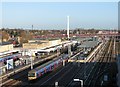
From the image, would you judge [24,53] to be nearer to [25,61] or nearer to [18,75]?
[25,61]

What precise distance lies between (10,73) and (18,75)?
87 centimetres

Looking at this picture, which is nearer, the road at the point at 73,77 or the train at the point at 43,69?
the road at the point at 73,77

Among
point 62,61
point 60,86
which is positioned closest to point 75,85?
point 60,86

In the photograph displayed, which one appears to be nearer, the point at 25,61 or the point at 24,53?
the point at 25,61

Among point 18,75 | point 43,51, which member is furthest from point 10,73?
point 43,51

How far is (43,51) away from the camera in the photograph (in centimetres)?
3061

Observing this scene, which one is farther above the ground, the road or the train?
the train

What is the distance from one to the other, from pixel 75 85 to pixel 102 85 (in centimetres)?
153

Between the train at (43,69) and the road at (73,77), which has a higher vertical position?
the train at (43,69)

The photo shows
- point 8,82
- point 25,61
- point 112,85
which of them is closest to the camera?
point 112,85

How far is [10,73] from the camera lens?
19.2m

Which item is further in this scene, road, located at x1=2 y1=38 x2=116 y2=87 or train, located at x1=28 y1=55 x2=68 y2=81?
train, located at x1=28 y1=55 x2=68 y2=81

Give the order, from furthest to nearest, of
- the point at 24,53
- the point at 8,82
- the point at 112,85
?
the point at 24,53, the point at 8,82, the point at 112,85

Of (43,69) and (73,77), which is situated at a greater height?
(43,69)
